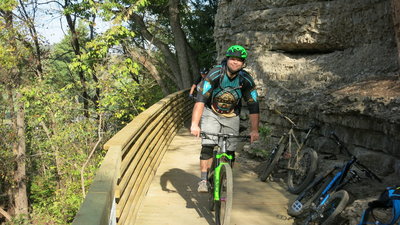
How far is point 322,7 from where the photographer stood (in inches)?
440

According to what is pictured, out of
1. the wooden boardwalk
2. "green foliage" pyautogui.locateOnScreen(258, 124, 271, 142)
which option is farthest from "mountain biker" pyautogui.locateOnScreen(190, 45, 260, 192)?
"green foliage" pyautogui.locateOnScreen(258, 124, 271, 142)

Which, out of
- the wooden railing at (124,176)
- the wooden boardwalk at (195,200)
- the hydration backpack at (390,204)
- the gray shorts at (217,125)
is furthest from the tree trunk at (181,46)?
the hydration backpack at (390,204)

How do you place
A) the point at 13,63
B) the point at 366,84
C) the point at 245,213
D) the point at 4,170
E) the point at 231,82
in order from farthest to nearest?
the point at 4,170 → the point at 13,63 → the point at 366,84 → the point at 245,213 → the point at 231,82

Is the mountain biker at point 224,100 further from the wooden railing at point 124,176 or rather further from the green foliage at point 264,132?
the green foliage at point 264,132

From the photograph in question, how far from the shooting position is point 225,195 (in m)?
4.19

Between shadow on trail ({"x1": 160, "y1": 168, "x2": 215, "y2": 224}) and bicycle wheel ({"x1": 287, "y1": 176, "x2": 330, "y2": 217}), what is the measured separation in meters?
1.12

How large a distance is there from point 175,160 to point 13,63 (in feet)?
38.2

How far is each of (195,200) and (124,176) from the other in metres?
1.67

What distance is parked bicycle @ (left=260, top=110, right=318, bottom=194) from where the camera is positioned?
19.1 feet

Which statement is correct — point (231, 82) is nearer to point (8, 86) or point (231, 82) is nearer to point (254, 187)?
point (254, 187)

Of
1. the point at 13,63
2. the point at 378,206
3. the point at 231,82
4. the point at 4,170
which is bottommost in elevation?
the point at 4,170

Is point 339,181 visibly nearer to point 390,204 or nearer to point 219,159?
point 390,204

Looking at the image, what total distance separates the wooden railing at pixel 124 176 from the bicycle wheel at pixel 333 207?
2324mm

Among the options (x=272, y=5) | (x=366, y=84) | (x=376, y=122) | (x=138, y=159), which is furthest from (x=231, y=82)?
(x=272, y=5)
